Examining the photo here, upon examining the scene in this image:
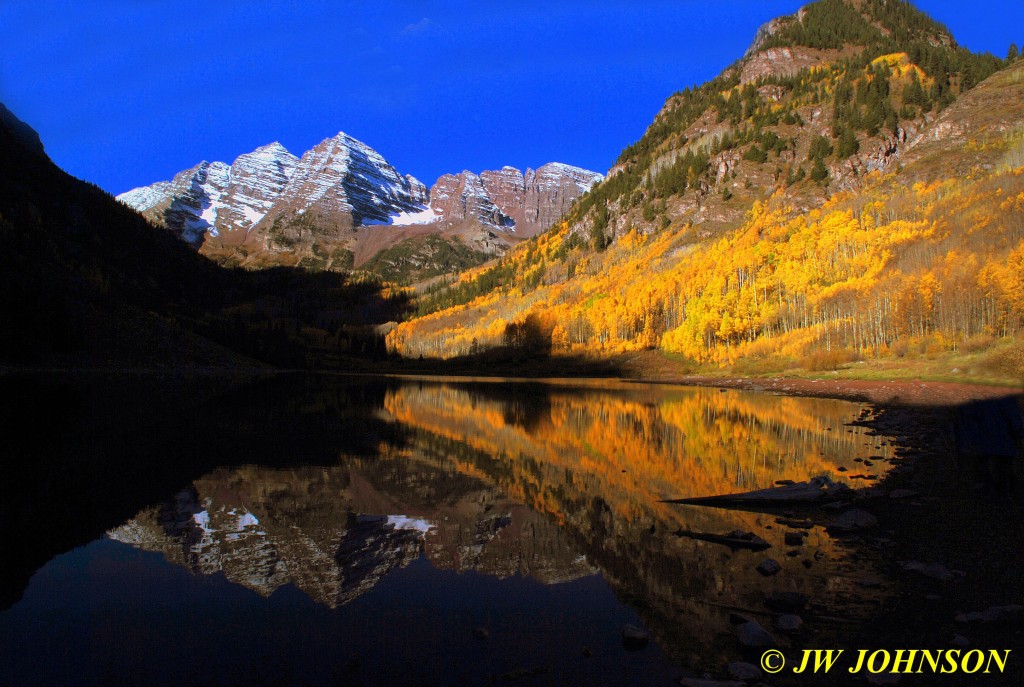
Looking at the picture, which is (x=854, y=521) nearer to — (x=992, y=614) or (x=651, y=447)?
(x=992, y=614)

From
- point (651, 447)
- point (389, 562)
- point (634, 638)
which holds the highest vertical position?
point (634, 638)

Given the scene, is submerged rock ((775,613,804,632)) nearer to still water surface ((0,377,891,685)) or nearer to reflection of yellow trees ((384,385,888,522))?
still water surface ((0,377,891,685))

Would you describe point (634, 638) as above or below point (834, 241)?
below

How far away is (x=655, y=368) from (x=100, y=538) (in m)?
106

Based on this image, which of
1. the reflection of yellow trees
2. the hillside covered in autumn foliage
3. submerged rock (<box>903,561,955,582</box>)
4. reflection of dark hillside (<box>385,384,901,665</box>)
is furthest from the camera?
the hillside covered in autumn foliage

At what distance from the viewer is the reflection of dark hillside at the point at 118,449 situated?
43.5ft

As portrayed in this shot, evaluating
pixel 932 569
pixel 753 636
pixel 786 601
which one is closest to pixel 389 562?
pixel 753 636

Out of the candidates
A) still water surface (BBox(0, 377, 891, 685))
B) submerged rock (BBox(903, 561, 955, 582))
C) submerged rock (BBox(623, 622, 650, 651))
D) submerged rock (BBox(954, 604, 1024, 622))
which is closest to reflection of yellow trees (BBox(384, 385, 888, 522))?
still water surface (BBox(0, 377, 891, 685))

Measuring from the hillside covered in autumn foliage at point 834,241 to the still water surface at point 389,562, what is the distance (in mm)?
49614

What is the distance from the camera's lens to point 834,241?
10675cm

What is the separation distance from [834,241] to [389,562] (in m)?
119

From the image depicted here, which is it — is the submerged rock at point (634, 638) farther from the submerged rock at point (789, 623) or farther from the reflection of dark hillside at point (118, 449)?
the reflection of dark hillside at point (118, 449)

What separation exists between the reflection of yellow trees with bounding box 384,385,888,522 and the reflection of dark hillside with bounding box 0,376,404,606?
682 centimetres

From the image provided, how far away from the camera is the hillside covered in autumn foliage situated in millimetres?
71000
